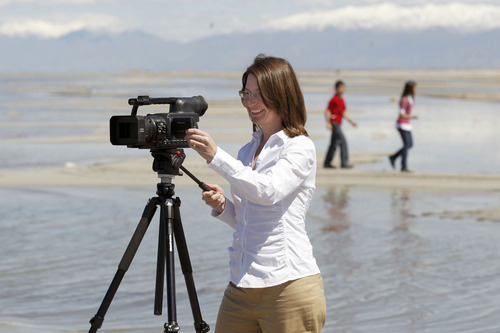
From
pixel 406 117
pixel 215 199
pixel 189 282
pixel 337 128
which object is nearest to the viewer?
pixel 215 199

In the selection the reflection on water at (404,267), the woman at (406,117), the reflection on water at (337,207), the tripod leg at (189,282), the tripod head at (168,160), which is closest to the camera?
the tripod head at (168,160)

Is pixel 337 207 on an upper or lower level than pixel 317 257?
lower

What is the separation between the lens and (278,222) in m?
3.03

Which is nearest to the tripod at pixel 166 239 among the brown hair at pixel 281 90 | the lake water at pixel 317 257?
the brown hair at pixel 281 90

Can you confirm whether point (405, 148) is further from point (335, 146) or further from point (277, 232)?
point (277, 232)

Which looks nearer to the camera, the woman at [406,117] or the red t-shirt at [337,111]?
the woman at [406,117]

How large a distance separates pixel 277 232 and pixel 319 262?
4.42 m

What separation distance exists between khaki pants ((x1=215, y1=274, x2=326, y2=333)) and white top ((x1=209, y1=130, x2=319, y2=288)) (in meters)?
0.03

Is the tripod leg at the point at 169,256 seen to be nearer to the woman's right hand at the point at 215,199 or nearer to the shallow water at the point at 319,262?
the woman's right hand at the point at 215,199

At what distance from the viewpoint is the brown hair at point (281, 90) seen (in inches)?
118

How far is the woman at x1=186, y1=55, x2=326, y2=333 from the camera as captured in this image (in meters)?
3.01

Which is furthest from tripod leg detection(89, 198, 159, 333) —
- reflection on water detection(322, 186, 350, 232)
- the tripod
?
reflection on water detection(322, 186, 350, 232)

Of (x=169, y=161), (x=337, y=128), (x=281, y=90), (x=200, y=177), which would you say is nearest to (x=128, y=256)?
(x=169, y=161)

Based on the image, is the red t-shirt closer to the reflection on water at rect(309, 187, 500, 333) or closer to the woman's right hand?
the reflection on water at rect(309, 187, 500, 333)
